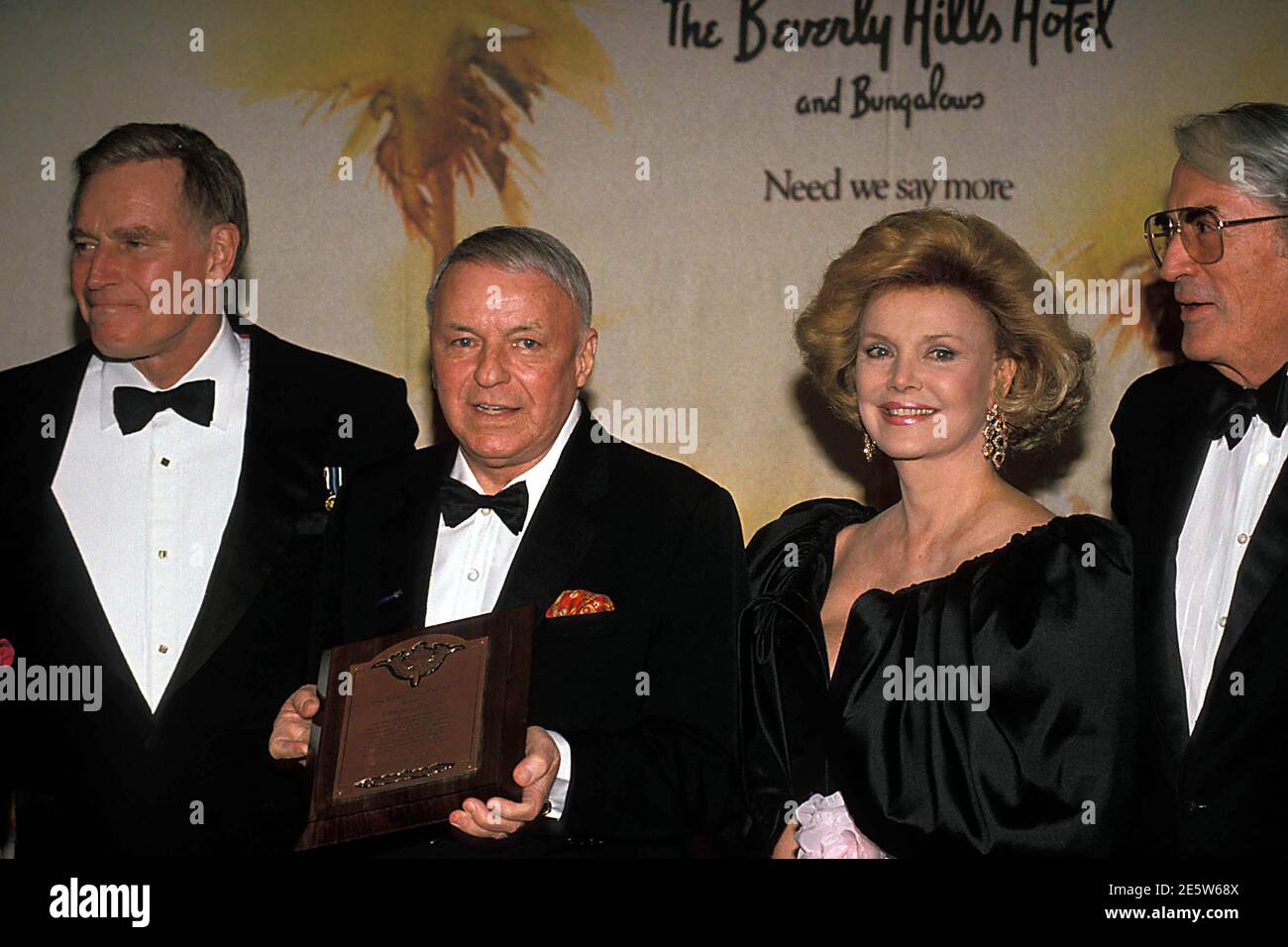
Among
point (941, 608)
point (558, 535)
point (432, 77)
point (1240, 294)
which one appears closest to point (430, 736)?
point (558, 535)

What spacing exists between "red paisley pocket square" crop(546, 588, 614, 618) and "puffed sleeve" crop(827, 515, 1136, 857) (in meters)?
0.55

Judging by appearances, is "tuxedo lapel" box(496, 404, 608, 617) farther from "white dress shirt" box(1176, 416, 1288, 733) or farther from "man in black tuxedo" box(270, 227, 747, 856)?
"white dress shirt" box(1176, 416, 1288, 733)

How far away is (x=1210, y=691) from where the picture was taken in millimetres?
2830

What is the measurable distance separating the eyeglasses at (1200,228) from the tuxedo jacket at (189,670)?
5.69ft

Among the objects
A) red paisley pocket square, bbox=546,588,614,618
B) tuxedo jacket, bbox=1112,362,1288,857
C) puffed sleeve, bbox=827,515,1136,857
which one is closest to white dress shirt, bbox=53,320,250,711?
red paisley pocket square, bbox=546,588,614,618

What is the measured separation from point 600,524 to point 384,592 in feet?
1.54

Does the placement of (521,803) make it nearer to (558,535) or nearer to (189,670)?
(558,535)

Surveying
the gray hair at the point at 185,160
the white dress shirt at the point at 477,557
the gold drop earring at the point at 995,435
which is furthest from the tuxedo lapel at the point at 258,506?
the gold drop earring at the point at 995,435

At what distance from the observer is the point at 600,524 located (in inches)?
119

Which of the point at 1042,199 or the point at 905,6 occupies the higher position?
the point at 905,6

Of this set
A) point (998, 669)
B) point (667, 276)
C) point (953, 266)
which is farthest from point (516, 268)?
point (667, 276)

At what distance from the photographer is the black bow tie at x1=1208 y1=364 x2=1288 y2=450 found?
2.90 m

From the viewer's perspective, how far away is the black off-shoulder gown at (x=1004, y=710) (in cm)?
284
